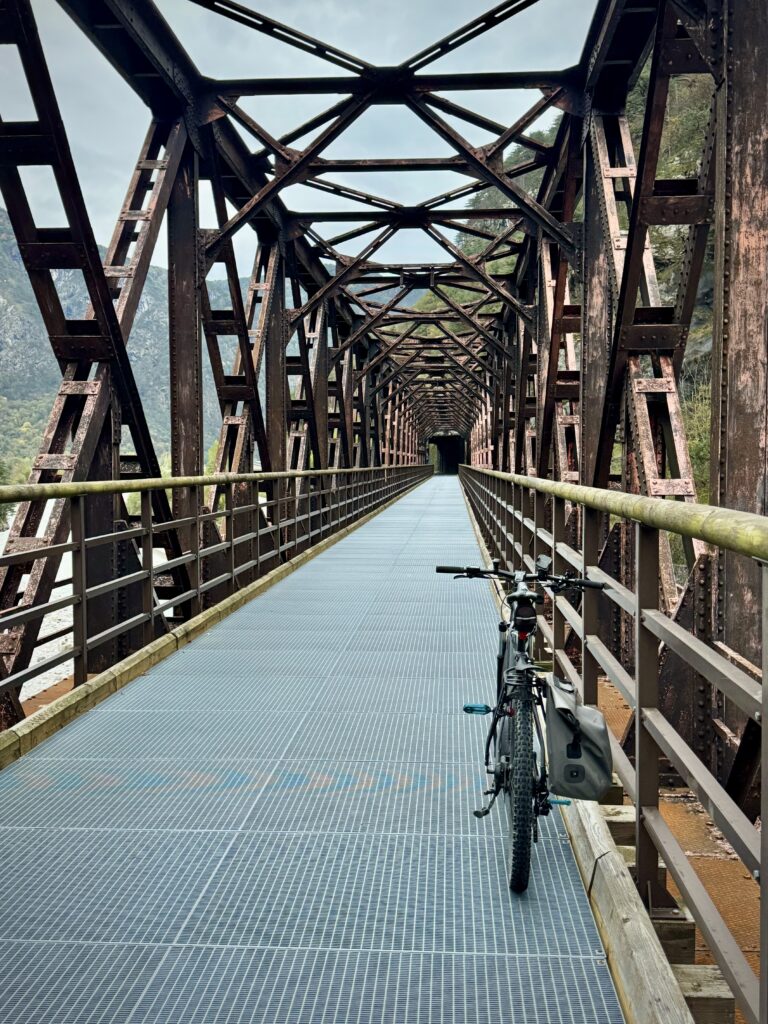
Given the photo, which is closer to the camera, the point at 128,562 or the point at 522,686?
the point at 522,686

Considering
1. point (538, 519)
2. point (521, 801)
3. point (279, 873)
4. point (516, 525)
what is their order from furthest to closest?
point (516, 525)
point (538, 519)
point (279, 873)
point (521, 801)

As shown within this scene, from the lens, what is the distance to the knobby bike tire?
270 cm

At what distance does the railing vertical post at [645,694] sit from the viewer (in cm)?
251

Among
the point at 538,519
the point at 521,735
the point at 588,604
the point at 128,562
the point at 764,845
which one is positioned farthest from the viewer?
the point at 128,562

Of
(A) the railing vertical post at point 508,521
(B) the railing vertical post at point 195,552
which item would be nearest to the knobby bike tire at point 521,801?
(B) the railing vertical post at point 195,552

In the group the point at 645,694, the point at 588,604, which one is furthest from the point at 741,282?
the point at 645,694

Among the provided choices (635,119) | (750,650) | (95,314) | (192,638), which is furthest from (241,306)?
(635,119)

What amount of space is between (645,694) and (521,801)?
465 mm

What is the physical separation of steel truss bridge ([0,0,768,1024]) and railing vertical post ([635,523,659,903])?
0.01m

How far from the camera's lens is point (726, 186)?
4188 mm

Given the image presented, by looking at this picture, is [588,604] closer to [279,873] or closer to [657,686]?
[657,686]

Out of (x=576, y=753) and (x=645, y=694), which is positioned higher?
(x=645, y=694)

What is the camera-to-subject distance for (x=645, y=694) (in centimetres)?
257

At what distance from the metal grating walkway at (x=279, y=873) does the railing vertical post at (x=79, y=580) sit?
32cm
